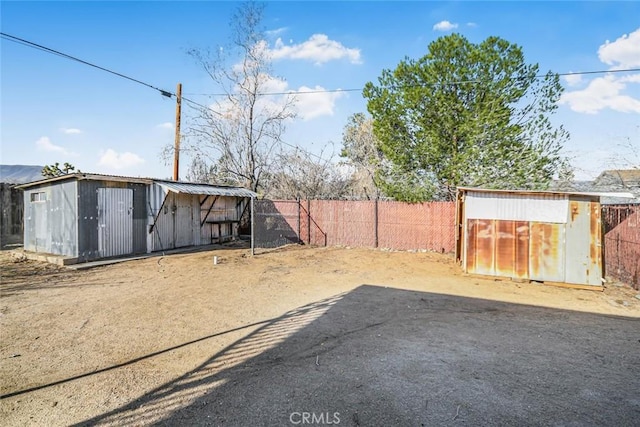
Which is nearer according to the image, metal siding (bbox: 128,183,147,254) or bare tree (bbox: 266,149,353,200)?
metal siding (bbox: 128,183,147,254)

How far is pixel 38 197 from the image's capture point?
429 inches

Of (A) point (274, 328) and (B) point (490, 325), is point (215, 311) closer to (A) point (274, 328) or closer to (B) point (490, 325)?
(A) point (274, 328)

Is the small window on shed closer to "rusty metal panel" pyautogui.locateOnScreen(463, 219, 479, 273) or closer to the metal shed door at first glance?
the metal shed door

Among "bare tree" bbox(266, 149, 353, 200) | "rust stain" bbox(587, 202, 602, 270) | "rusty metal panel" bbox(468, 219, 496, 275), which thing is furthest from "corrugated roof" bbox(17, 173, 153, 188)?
"rust stain" bbox(587, 202, 602, 270)

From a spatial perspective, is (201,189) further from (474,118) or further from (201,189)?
(474,118)

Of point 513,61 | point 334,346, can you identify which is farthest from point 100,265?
point 513,61

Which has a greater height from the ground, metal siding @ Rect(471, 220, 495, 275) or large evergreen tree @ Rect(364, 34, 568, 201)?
large evergreen tree @ Rect(364, 34, 568, 201)

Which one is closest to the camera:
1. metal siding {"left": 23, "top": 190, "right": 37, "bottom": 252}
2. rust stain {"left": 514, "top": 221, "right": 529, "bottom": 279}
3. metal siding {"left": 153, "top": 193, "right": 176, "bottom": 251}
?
rust stain {"left": 514, "top": 221, "right": 529, "bottom": 279}

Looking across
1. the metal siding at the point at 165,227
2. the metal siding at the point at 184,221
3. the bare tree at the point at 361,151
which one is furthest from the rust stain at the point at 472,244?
the metal siding at the point at 184,221

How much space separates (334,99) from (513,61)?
8.39 metres

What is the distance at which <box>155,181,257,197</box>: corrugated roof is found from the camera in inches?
453

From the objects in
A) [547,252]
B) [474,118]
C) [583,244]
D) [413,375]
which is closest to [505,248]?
[547,252]

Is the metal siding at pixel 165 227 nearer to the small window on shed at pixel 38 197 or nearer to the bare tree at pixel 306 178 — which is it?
the small window on shed at pixel 38 197

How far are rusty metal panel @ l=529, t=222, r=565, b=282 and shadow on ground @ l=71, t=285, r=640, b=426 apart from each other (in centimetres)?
243
